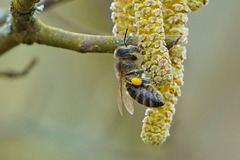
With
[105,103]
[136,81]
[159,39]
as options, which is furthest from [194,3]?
[105,103]

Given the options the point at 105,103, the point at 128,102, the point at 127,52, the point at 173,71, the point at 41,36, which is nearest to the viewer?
the point at 173,71

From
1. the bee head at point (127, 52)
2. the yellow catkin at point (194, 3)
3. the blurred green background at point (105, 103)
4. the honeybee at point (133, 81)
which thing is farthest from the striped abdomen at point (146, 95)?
the blurred green background at point (105, 103)

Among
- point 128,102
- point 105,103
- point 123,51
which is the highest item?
point 123,51

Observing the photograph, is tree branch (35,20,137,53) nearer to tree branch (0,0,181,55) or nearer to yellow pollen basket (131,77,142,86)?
tree branch (0,0,181,55)

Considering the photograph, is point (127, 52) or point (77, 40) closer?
point (127, 52)

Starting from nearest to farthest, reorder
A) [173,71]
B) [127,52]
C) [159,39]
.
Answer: [159,39]
[173,71]
[127,52]

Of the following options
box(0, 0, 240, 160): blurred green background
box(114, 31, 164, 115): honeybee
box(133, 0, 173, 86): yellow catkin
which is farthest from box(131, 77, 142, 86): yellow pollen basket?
box(0, 0, 240, 160): blurred green background

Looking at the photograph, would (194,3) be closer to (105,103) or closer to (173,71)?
(173,71)

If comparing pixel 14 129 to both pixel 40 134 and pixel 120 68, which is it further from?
pixel 120 68
